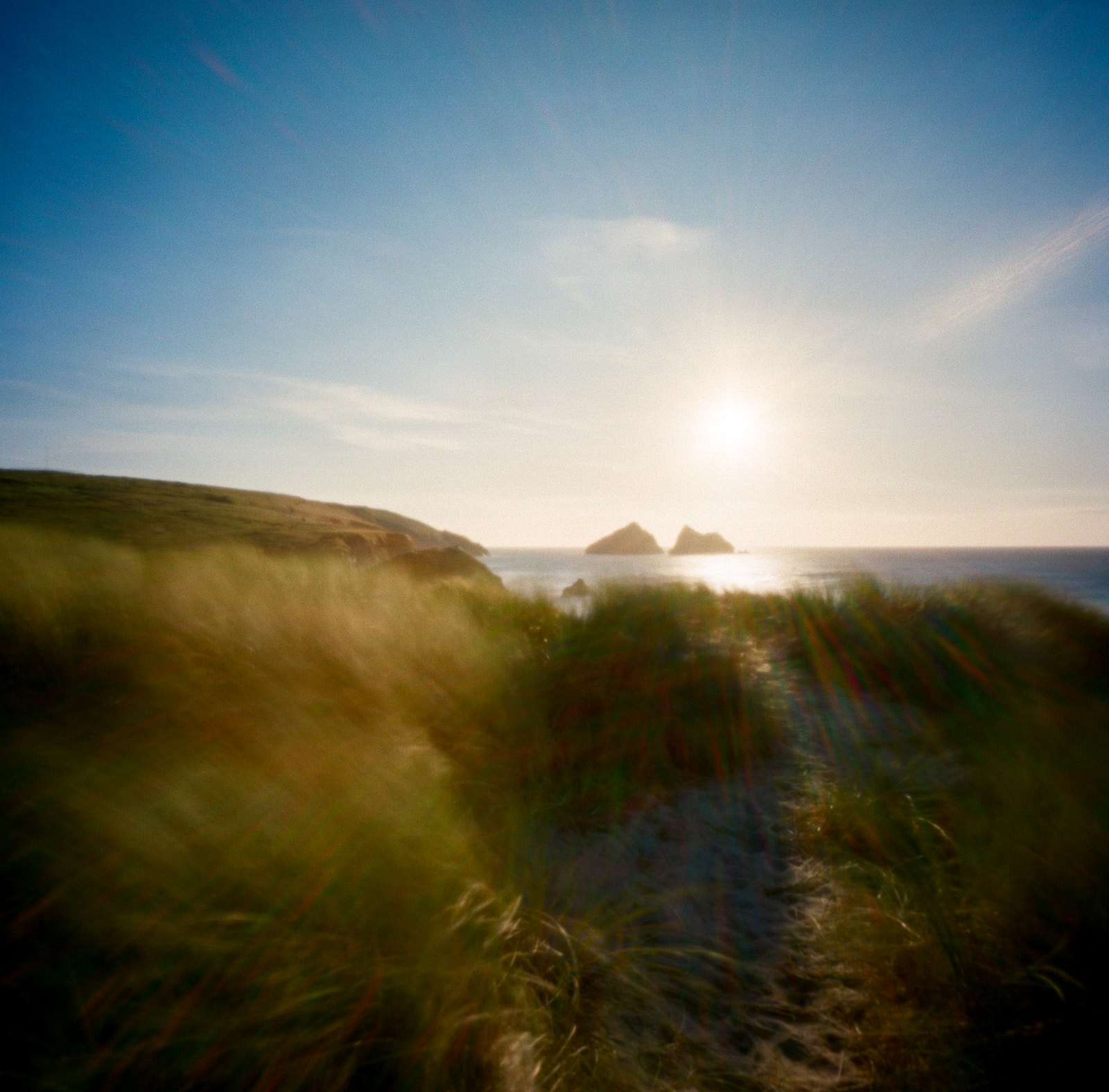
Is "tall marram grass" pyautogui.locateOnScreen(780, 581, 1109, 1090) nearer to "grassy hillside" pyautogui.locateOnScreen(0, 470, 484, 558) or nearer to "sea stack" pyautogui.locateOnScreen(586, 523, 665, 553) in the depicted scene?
"grassy hillside" pyautogui.locateOnScreen(0, 470, 484, 558)

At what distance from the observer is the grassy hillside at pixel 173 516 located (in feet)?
45.3

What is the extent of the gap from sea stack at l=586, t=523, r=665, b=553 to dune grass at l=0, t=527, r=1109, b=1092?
132106 millimetres

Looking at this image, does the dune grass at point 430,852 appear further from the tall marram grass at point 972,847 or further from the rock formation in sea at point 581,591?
the rock formation in sea at point 581,591

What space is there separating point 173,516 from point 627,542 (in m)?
121

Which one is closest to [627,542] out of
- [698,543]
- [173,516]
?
[698,543]

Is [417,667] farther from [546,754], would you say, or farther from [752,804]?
[752,804]

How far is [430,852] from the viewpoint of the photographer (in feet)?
6.61

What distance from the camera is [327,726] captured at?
2.71 meters

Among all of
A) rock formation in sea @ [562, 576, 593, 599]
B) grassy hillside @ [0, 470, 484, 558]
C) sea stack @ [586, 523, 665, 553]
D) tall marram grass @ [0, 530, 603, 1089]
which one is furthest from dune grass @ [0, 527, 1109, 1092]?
sea stack @ [586, 523, 665, 553]

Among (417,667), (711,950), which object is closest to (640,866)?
(711,950)

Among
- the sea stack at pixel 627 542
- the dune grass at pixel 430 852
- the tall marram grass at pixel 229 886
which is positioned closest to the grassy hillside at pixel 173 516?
the dune grass at pixel 430 852

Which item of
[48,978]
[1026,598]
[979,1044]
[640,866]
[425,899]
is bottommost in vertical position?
[640,866]

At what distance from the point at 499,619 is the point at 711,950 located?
14.4 ft

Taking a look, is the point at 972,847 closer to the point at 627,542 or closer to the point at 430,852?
the point at 430,852
